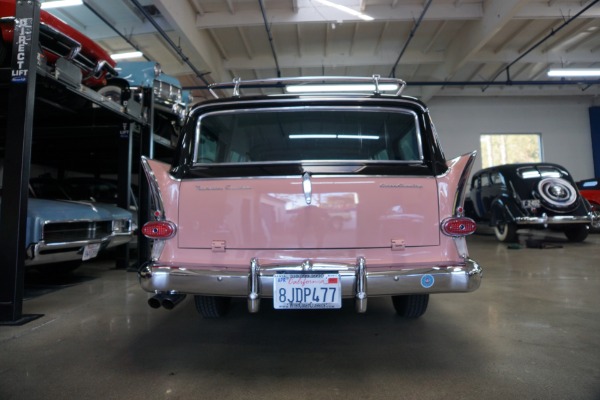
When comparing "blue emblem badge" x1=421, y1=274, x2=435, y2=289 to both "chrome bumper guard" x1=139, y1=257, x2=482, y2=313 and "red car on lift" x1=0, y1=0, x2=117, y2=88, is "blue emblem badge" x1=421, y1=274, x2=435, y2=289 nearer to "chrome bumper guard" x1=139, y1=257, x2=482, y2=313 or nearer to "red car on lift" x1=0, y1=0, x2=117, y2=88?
"chrome bumper guard" x1=139, y1=257, x2=482, y2=313

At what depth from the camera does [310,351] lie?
7.04 feet

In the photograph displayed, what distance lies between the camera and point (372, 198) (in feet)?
6.59

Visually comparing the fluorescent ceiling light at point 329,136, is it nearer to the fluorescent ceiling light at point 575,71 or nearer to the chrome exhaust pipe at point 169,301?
the chrome exhaust pipe at point 169,301

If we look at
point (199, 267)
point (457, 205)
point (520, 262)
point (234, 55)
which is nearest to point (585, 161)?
point (520, 262)

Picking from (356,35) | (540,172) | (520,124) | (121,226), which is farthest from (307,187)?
(520,124)

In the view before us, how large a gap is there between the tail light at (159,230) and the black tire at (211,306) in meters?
0.83

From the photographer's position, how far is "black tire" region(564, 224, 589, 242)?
7387 millimetres

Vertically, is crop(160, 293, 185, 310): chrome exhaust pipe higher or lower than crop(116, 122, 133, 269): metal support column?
lower

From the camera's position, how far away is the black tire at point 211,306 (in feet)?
8.69

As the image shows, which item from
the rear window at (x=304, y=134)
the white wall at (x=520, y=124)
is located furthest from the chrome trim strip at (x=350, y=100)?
the white wall at (x=520, y=124)

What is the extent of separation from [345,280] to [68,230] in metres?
3.14

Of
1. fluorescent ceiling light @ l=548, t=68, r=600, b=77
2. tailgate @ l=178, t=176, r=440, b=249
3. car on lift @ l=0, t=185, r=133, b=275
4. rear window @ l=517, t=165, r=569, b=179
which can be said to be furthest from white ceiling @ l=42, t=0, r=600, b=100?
tailgate @ l=178, t=176, r=440, b=249

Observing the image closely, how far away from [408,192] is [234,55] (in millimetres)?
10389

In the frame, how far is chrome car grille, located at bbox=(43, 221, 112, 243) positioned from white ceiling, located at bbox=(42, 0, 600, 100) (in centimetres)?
507
